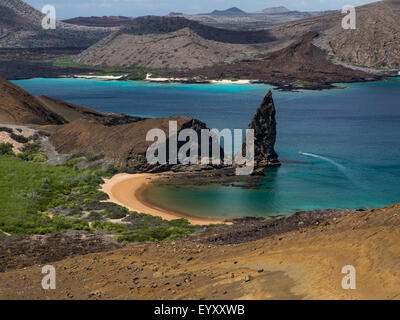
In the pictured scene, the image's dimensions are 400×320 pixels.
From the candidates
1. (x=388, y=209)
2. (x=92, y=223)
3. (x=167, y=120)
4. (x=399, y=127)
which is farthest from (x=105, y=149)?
(x=399, y=127)

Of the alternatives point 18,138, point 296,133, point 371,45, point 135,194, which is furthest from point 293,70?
point 135,194

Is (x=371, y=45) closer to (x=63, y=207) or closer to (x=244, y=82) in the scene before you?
(x=244, y=82)

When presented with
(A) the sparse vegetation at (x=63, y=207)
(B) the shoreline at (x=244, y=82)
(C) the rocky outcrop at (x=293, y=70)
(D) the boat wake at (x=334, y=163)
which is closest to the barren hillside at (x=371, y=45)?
(C) the rocky outcrop at (x=293, y=70)

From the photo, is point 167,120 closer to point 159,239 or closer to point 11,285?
point 159,239

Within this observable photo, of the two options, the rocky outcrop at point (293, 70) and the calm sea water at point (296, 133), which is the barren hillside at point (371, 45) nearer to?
the rocky outcrop at point (293, 70)
